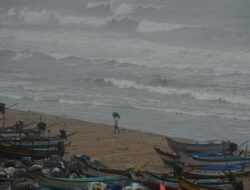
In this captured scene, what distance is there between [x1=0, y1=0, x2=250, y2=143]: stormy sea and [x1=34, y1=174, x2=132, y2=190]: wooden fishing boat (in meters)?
9.64

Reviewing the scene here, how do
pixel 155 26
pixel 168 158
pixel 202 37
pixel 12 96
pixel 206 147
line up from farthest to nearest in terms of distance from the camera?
pixel 155 26 < pixel 202 37 < pixel 12 96 < pixel 206 147 < pixel 168 158

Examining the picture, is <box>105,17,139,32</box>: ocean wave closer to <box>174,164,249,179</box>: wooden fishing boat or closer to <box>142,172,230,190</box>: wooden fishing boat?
<box>174,164,249,179</box>: wooden fishing boat

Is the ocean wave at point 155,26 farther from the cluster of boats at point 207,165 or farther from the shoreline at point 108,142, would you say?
the cluster of boats at point 207,165

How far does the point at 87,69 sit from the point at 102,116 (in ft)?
44.5

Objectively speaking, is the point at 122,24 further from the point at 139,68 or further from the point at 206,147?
the point at 206,147

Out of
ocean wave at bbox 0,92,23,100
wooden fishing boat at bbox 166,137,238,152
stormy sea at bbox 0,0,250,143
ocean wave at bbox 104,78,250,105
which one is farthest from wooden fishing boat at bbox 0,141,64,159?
ocean wave at bbox 104,78,250,105

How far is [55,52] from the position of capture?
51062 mm

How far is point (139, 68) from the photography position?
43344 mm

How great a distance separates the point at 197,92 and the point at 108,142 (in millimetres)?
11360

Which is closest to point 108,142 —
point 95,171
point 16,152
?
point 16,152

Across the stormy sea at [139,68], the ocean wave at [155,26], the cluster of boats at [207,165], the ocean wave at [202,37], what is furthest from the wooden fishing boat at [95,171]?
the ocean wave at [155,26]

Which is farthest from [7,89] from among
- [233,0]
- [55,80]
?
[233,0]

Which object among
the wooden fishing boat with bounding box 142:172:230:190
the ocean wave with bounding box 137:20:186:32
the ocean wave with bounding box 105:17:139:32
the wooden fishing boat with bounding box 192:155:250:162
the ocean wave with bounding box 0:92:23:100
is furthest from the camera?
the ocean wave with bounding box 105:17:139:32

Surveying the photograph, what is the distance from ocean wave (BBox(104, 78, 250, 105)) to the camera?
32.8m
